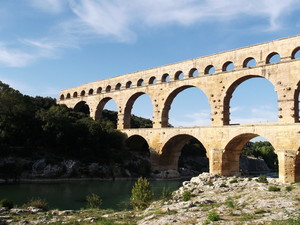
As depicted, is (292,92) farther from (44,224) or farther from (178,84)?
(44,224)

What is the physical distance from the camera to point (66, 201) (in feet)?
60.2

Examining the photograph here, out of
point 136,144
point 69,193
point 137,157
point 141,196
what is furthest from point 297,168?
point 136,144

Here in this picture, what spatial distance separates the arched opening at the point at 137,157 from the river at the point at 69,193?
5.22m

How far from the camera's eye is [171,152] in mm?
32094

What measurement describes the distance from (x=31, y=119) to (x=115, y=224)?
916 inches

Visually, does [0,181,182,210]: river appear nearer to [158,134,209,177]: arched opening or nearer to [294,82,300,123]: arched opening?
[158,134,209,177]: arched opening

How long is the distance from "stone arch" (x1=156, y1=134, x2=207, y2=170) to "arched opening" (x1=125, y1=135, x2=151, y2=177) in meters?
1.57

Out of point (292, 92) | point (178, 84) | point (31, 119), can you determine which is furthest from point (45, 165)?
point (292, 92)

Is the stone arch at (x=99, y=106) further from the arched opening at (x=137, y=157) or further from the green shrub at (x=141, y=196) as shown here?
the green shrub at (x=141, y=196)

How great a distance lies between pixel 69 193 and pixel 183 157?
76.8 ft

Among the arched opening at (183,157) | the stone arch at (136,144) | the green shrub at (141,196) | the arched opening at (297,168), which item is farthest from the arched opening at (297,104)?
the stone arch at (136,144)

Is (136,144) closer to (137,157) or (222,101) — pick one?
(137,157)

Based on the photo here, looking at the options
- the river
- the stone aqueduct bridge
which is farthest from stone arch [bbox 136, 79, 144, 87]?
the river

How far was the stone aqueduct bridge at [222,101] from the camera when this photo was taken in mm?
22156
